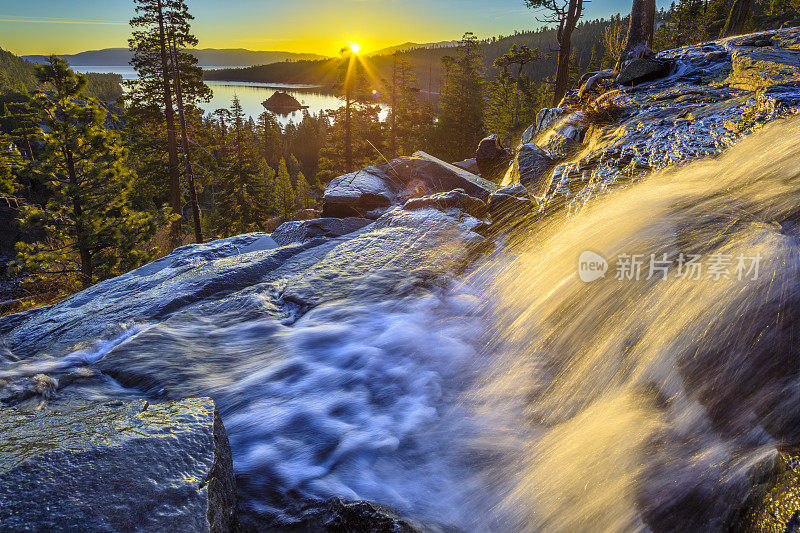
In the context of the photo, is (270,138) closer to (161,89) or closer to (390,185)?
(161,89)

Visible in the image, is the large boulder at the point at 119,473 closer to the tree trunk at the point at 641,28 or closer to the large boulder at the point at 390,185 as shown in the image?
the large boulder at the point at 390,185

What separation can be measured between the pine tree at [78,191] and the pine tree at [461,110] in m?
24.5

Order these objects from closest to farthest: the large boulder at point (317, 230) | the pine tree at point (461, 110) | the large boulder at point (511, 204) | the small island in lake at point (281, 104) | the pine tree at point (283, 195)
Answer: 1. the large boulder at point (511, 204)
2. the large boulder at point (317, 230)
3. the pine tree at point (461, 110)
4. the pine tree at point (283, 195)
5. the small island in lake at point (281, 104)

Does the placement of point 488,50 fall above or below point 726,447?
above

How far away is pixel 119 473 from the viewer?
231 centimetres

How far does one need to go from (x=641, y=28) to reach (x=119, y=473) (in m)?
15.0

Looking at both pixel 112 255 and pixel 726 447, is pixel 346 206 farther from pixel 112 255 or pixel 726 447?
pixel 112 255

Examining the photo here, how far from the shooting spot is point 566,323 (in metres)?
4.68

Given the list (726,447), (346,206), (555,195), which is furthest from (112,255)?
(726,447)

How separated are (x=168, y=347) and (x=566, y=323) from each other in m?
4.84

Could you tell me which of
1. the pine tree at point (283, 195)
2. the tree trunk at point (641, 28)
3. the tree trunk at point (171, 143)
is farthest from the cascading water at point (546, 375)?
the pine tree at point (283, 195)

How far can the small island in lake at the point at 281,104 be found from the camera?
154875 millimetres

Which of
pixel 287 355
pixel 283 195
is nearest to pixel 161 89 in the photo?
pixel 287 355

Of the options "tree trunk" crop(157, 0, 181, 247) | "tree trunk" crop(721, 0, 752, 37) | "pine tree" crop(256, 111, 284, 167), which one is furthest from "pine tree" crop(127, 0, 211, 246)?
"pine tree" crop(256, 111, 284, 167)
